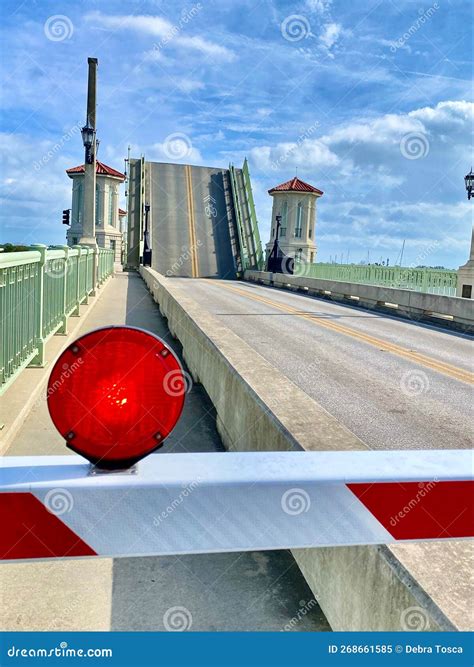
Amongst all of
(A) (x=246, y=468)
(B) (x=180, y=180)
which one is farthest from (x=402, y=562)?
(B) (x=180, y=180)

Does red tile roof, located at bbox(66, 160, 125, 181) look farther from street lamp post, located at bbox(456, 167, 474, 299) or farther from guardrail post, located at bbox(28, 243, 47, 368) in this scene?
guardrail post, located at bbox(28, 243, 47, 368)

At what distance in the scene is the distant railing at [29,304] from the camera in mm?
5527

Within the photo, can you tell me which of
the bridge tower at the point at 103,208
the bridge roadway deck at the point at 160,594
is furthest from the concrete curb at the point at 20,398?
the bridge tower at the point at 103,208

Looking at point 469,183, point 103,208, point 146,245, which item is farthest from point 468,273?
point 103,208

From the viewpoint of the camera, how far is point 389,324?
55.6 feet

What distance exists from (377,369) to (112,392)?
27.7 ft

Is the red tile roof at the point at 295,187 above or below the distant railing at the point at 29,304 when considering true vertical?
above

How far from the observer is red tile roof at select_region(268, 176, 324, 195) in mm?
51219

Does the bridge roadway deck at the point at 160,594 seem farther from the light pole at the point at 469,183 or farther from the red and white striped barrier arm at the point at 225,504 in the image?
the light pole at the point at 469,183

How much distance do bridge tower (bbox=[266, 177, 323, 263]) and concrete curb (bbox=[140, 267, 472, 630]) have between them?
45.5 metres

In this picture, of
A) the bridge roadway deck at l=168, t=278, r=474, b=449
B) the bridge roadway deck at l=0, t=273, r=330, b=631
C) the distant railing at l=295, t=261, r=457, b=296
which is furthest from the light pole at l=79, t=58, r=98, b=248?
the bridge roadway deck at l=0, t=273, r=330, b=631

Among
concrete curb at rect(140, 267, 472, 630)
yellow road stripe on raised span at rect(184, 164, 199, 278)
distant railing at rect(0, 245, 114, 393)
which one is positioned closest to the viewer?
concrete curb at rect(140, 267, 472, 630)

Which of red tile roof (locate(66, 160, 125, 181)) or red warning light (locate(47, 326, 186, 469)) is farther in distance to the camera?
red tile roof (locate(66, 160, 125, 181))

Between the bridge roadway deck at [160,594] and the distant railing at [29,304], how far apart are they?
8.12ft
